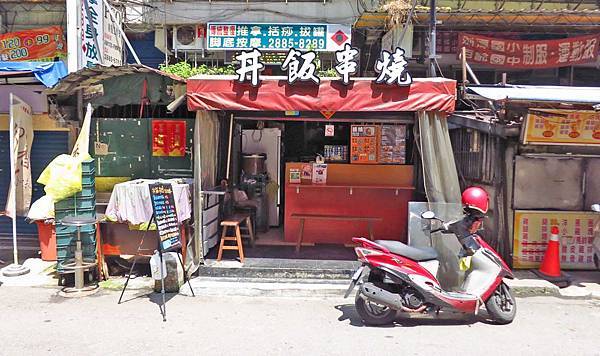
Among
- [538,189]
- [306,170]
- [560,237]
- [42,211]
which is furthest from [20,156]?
[560,237]

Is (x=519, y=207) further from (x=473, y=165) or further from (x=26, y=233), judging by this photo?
(x=26, y=233)

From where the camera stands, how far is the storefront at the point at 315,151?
724cm

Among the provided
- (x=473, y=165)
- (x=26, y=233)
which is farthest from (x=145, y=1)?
(x=473, y=165)

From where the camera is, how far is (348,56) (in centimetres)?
707

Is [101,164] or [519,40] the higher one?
[519,40]

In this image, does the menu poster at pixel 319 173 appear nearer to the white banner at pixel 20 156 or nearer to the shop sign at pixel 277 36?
the shop sign at pixel 277 36

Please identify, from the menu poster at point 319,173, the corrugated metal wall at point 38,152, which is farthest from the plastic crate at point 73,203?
the menu poster at point 319,173

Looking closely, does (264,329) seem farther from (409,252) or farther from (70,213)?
(70,213)

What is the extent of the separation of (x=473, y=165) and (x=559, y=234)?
186 cm

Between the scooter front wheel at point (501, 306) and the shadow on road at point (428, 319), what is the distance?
6.1 inches

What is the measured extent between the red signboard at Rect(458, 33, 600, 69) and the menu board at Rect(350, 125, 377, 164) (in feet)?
11.8

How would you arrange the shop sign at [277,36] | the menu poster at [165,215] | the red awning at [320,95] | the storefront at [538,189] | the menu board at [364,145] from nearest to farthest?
1. the menu poster at [165,215]
2. the red awning at [320,95]
3. the storefront at [538,189]
4. the menu board at [364,145]
5. the shop sign at [277,36]

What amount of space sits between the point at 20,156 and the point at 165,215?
14.2ft

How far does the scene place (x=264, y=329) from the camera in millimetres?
5777
